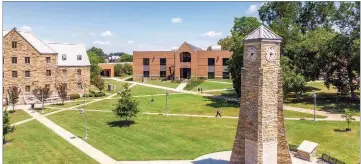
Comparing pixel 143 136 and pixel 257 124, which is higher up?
pixel 257 124

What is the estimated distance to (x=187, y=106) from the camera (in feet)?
150

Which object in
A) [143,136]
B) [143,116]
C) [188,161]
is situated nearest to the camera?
[188,161]

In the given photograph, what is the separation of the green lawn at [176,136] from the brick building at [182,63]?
136 feet

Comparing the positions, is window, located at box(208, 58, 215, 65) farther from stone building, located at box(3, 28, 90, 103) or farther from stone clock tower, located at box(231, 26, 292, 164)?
stone clock tower, located at box(231, 26, 292, 164)

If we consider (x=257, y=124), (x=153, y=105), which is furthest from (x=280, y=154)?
(x=153, y=105)

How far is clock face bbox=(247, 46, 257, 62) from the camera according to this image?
64.1 ft

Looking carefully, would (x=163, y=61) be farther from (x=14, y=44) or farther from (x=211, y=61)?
(x=14, y=44)

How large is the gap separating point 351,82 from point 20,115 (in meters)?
41.2

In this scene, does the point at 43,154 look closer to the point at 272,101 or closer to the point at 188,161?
the point at 188,161

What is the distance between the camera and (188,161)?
23.9m

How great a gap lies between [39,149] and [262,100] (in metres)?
17.4

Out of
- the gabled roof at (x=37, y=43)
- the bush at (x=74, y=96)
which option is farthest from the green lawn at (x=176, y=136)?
the gabled roof at (x=37, y=43)

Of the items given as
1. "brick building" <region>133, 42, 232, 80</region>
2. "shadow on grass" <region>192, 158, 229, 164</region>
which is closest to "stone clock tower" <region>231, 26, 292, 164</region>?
"shadow on grass" <region>192, 158, 229, 164</region>

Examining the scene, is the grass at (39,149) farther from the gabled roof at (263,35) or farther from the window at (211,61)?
the window at (211,61)
